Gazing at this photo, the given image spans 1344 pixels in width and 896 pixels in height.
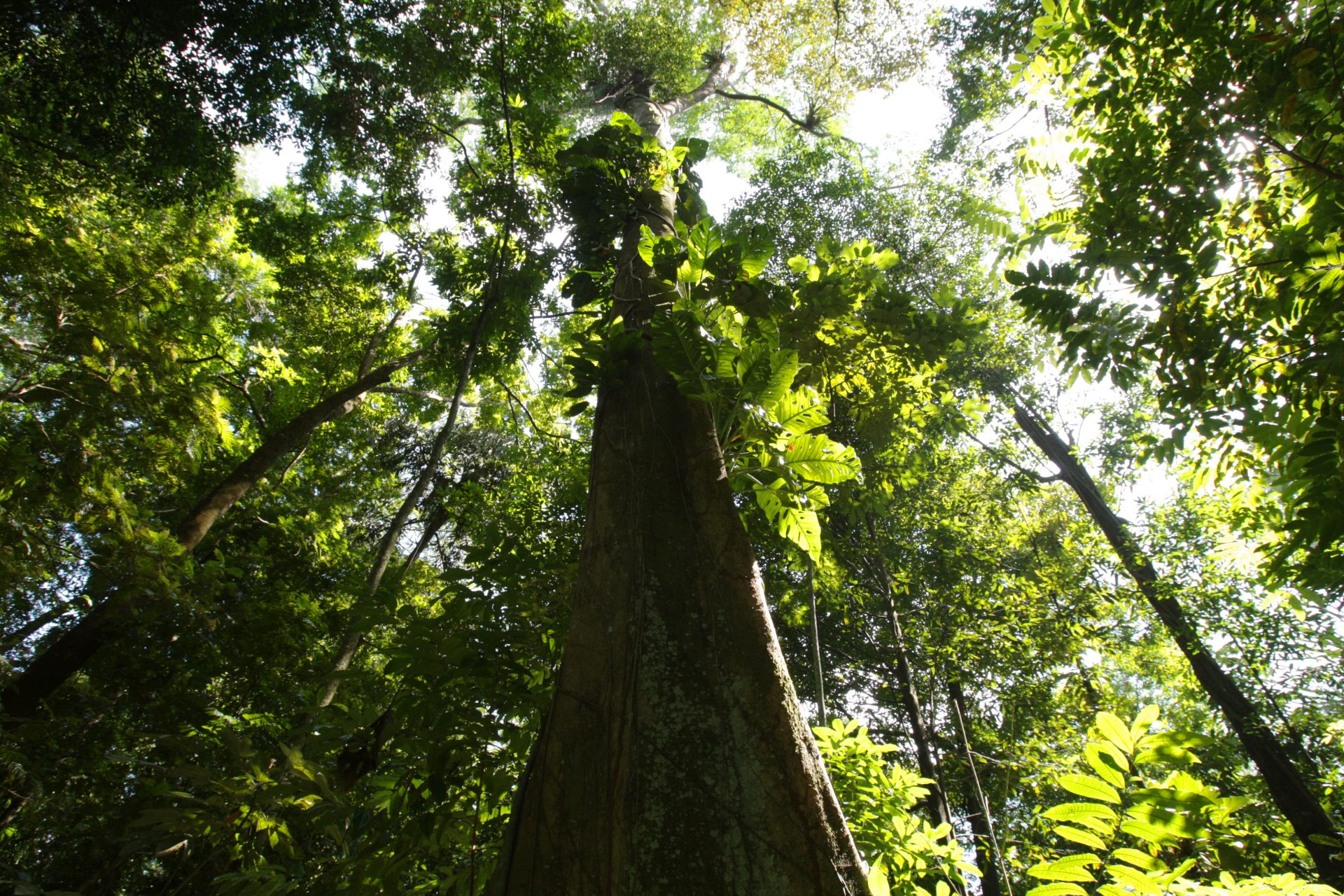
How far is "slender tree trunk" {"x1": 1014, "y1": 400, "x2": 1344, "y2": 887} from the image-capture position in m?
4.92

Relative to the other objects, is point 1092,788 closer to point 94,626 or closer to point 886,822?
point 886,822

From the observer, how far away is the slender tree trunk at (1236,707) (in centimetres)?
492

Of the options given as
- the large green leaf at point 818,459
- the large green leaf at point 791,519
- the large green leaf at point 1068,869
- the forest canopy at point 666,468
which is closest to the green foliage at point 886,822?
the forest canopy at point 666,468

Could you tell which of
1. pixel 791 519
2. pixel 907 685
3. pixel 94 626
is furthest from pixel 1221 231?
pixel 94 626

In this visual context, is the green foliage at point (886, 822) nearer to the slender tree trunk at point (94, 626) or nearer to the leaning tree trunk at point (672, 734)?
the leaning tree trunk at point (672, 734)

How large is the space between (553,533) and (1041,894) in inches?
144

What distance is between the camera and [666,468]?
1.97m

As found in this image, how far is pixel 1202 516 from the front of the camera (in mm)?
5895

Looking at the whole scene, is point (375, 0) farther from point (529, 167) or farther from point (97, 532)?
point (97, 532)

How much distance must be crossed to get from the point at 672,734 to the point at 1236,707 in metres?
7.17

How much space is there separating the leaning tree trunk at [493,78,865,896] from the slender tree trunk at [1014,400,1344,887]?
4768mm

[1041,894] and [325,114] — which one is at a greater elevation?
[325,114]

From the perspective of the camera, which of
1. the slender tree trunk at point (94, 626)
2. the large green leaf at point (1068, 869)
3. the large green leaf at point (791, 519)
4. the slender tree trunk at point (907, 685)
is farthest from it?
the slender tree trunk at point (907, 685)

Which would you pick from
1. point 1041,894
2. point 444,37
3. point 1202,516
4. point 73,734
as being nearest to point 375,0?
point 444,37
